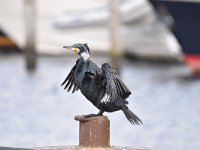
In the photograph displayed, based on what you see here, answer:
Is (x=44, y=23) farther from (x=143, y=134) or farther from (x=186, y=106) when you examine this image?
(x=143, y=134)

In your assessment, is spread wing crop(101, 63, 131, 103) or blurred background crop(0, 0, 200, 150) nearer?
spread wing crop(101, 63, 131, 103)

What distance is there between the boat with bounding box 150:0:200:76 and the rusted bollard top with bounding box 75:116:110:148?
25501 millimetres

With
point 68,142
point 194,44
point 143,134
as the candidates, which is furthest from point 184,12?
point 68,142

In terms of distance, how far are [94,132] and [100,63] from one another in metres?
31.2

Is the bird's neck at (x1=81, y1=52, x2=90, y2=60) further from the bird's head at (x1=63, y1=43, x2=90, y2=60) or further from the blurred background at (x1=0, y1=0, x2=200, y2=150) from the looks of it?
the blurred background at (x1=0, y1=0, x2=200, y2=150)

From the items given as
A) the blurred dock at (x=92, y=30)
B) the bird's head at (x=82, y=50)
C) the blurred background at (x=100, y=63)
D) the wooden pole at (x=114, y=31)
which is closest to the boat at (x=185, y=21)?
the blurred background at (x=100, y=63)

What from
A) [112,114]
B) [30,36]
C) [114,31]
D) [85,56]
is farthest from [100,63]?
[85,56]

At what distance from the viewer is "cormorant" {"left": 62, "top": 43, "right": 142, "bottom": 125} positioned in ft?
26.0

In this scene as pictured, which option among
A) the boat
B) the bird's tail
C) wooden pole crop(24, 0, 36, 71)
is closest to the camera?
the bird's tail

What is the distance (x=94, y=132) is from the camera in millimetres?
7988

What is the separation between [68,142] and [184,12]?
14693 mm

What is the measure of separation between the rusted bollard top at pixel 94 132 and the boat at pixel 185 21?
25.5 m

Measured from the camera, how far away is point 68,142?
19.5 m

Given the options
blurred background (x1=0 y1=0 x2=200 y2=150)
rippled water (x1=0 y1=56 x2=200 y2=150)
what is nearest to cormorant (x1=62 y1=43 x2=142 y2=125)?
blurred background (x1=0 y1=0 x2=200 y2=150)
